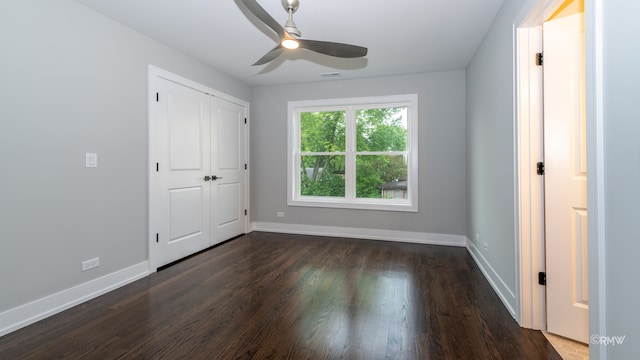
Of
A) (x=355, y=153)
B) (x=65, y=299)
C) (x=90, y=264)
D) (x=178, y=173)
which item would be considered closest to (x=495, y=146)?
(x=355, y=153)

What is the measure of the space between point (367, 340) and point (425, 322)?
0.50 metres

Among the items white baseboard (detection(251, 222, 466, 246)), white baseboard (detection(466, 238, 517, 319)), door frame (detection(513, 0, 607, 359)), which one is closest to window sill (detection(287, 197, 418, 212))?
white baseboard (detection(251, 222, 466, 246))

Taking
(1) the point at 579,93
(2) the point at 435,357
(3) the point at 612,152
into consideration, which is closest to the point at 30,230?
(2) the point at 435,357

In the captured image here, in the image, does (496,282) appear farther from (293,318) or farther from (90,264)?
(90,264)

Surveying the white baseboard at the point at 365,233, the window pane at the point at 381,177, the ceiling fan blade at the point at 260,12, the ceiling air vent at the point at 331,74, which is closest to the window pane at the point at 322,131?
the window pane at the point at 381,177

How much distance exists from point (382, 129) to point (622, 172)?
354cm

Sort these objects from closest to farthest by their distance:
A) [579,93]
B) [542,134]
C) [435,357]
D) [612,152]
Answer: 1. [612,152]
2. [435,357]
3. [579,93]
4. [542,134]

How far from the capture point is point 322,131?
482 cm

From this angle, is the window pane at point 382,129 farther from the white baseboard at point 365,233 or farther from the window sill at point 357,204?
the white baseboard at point 365,233

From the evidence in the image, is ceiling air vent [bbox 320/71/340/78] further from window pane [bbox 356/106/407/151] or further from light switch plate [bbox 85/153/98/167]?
light switch plate [bbox 85/153/98/167]

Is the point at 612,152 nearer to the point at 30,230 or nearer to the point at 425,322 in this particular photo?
the point at 425,322

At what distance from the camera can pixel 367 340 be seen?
184 cm

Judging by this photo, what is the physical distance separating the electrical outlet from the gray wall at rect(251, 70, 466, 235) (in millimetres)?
2595

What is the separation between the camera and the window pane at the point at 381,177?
14.6 ft
